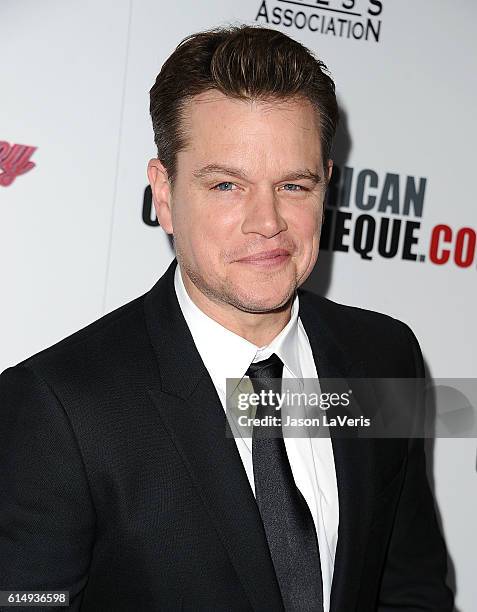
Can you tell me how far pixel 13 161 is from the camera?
2379mm

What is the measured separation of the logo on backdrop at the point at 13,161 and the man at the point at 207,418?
639mm

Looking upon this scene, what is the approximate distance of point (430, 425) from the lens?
9.52ft

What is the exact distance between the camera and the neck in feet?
5.97

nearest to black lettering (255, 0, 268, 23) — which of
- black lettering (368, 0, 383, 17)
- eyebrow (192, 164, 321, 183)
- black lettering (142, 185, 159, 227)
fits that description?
black lettering (368, 0, 383, 17)

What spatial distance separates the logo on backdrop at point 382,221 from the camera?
8.92 ft

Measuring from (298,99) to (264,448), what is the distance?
70 centimetres

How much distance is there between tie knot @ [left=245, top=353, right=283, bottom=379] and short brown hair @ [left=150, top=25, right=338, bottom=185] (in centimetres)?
42

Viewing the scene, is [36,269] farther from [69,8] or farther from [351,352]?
[351,352]

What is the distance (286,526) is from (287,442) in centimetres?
20

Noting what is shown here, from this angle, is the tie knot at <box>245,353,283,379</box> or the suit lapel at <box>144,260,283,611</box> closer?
the suit lapel at <box>144,260,283,611</box>

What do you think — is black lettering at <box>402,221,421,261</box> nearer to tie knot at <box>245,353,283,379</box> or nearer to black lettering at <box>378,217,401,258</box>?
black lettering at <box>378,217,401,258</box>

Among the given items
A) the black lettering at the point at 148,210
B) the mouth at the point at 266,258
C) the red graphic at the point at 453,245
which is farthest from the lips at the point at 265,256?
the red graphic at the point at 453,245

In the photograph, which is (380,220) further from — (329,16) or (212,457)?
(212,457)

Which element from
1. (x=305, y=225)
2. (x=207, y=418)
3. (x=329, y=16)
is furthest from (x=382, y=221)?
(x=207, y=418)
